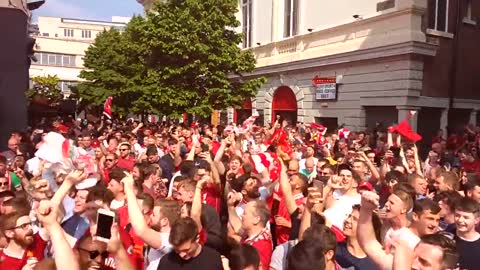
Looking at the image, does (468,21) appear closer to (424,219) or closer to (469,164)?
(469,164)

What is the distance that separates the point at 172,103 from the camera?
65.1 ft

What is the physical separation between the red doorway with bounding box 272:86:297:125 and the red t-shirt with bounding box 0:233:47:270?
2019 cm

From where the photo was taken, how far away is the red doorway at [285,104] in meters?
24.2

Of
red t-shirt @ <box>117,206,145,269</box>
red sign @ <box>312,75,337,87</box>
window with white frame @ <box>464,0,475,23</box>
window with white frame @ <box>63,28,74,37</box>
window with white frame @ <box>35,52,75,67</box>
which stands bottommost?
red t-shirt @ <box>117,206,145,269</box>

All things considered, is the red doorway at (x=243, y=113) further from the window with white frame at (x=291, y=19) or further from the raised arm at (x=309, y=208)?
the raised arm at (x=309, y=208)

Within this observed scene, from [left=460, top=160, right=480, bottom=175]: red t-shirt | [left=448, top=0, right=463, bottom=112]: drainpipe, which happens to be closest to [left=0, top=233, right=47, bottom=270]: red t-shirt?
[left=460, top=160, right=480, bottom=175]: red t-shirt

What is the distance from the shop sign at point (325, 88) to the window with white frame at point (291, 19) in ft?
11.6

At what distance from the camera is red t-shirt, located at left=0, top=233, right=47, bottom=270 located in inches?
155

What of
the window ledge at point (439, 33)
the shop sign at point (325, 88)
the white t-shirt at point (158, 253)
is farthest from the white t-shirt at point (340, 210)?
the shop sign at point (325, 88)

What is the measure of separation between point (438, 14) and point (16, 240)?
1802cm

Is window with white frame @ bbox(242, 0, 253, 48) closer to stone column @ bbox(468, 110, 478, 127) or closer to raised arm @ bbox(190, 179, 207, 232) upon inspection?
stone column @ bbox(468, 110, 478, 127)

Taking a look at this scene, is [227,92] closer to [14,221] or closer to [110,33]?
[14,221]

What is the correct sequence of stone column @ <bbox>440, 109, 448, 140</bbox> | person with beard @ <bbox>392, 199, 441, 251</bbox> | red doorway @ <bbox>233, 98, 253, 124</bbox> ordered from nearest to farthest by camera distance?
person with beard @ <bbox>392, 199, 441, 251</bbox> < stone column @ <bbox>440, 109, 448, 140</bbox> < red doorway @ <bbox>233, 98, 253, 124</bbox>

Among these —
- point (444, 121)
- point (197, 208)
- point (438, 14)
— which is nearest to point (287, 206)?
point (197, 208)
